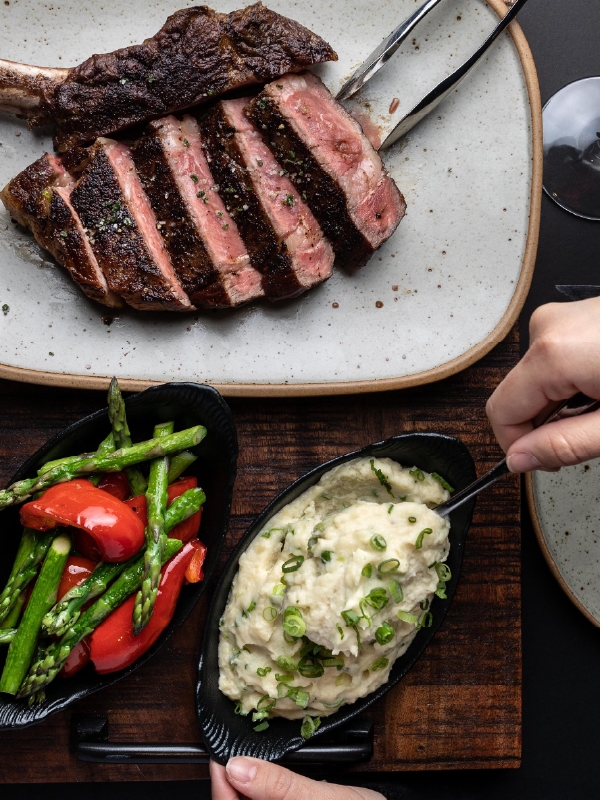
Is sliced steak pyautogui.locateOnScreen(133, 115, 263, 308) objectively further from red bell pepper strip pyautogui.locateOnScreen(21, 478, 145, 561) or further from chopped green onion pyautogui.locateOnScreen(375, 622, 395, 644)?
chopped green onion pyautogui.locateOnScreen(375, 622, 395, 644)

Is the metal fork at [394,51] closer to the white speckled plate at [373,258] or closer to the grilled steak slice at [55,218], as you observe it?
the white speckled plate at [373,258]

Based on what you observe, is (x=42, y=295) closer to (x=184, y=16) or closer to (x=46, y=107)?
(x=46, y=107)

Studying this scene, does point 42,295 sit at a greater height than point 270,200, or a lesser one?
lesser

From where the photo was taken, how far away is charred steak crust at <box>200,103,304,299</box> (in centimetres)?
341

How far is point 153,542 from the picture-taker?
3008mm

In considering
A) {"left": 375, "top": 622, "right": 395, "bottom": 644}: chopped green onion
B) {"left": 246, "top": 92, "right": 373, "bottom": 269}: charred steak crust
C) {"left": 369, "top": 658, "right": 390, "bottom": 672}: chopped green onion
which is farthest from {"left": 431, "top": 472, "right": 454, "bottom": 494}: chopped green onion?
{"left": 246, "top": 92, "right": 373, "bottom": 269}: charred steak crust

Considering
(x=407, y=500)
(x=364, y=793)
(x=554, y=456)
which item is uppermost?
(x=554, y=456)

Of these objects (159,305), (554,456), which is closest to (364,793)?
(554,456)

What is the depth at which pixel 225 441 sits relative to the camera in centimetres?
323

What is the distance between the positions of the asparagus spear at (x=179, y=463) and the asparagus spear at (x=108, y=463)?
0.07 m

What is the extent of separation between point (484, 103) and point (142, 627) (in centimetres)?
313

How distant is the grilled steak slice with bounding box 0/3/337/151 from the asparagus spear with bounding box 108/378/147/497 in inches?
57.0

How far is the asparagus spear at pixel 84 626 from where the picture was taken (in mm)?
3008

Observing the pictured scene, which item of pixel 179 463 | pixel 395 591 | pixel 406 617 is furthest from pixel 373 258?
pixel 406 617
